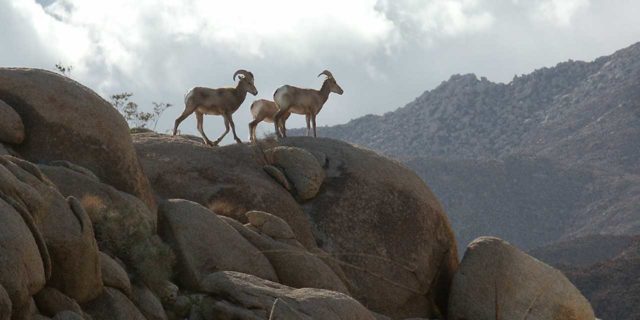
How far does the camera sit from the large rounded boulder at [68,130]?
1761 centimetres

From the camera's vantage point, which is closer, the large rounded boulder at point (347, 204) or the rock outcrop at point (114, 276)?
the rock outcrop at point (114, 276)

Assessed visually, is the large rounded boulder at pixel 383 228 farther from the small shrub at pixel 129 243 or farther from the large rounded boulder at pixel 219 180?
the small shrub at pixel 129 243

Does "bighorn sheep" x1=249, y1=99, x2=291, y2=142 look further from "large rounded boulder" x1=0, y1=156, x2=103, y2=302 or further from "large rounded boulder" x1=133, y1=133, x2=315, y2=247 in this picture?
"large rounded boulder" x1=0, y1=156, x2=103, y2=302

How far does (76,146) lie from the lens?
58.1 ft

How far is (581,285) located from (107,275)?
72.9 m

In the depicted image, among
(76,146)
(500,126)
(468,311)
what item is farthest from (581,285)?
(500,126)

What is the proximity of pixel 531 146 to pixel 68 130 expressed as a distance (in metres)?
149

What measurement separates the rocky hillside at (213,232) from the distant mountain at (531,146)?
100 m

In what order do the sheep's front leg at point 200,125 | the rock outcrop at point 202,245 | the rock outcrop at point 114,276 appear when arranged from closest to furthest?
1. the rock outcrop at point 114,276
2. the rock outcrop at point 202,245
3. the sheep's front leg at point 200,125

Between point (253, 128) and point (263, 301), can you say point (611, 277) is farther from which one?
point (263, 301)

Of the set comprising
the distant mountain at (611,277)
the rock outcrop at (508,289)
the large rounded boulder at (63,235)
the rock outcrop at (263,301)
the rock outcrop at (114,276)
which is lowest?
the distant mountain at (611,277)

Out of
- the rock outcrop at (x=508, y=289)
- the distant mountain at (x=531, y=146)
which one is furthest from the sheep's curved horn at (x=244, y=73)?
the distant mountain at (x=531, y=146)

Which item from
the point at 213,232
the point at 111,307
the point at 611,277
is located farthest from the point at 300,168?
the point at 611,277

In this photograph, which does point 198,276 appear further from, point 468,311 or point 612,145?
point 612,145
